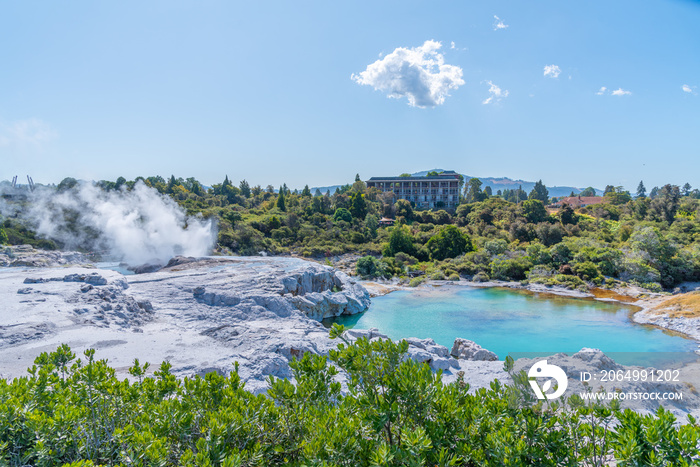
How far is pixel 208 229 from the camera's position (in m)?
28.4

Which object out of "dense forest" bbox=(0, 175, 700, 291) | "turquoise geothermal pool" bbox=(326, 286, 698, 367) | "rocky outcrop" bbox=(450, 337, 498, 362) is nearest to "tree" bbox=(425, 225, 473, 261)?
"dense forest" bbox=(0, 175, 700, 291)

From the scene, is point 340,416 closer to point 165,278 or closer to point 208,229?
point 165,278

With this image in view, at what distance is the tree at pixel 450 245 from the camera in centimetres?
3209

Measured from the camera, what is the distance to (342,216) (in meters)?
42.4

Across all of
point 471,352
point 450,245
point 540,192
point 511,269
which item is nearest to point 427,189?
point 540,192

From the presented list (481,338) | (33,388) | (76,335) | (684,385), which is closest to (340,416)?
(33,388)

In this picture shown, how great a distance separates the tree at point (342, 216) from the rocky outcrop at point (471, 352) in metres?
30.2

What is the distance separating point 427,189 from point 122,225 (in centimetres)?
4570

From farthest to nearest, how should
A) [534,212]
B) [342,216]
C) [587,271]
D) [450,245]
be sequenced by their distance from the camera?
[342,216] → [534,212] → [450,245] → [587,271]

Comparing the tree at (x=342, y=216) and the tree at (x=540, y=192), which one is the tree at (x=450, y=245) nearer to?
the tree at (x=342, y=216)

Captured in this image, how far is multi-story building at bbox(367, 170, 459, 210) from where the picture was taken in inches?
2274

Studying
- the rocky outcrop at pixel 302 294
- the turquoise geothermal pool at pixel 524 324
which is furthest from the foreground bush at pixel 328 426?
the turquoise geothermal pool at pixel 524 324

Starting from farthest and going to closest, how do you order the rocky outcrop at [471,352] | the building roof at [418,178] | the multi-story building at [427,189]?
the building roof at [418,178] → the multi-story building at [427,189] → the rocky outcrop at [471,352]

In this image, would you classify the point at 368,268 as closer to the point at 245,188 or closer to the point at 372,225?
the point at 372,225
